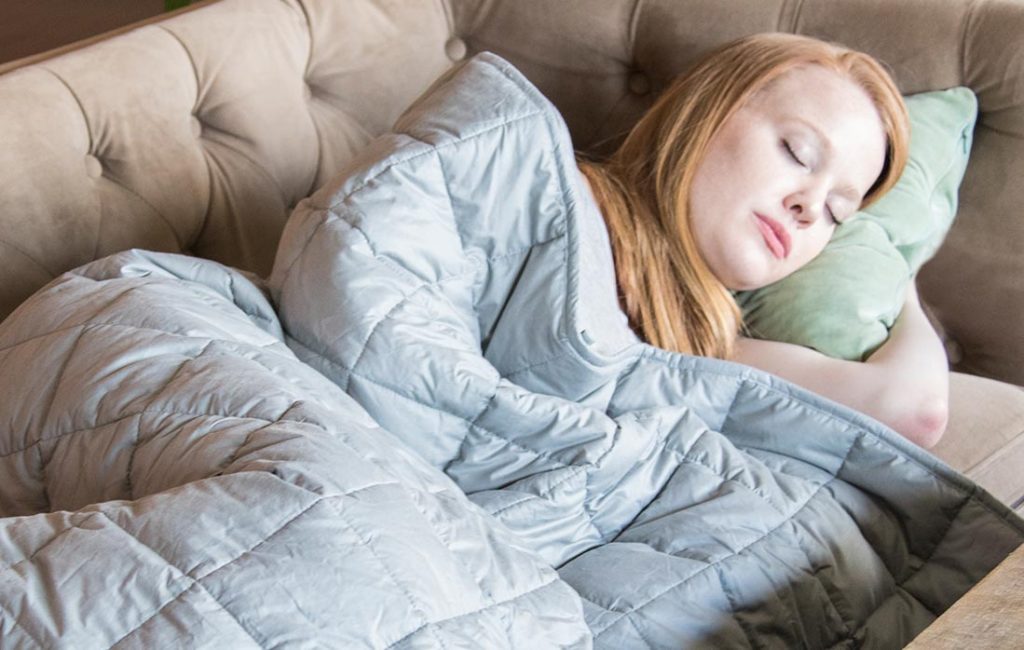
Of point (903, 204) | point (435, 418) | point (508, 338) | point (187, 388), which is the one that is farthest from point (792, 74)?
point (187, 388)

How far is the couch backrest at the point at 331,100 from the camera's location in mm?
1217

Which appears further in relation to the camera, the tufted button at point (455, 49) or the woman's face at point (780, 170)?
the tufted button at point (455, 49)

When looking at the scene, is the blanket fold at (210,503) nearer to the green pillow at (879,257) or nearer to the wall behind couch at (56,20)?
the green pillow at (879,257)

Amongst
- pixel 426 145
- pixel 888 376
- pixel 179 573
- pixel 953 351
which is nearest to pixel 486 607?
pixel 179 573

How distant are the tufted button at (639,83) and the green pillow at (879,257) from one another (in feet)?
0.98

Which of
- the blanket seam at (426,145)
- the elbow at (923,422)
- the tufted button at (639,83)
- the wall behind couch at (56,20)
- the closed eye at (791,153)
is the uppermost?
the blanket seam at (426,145)

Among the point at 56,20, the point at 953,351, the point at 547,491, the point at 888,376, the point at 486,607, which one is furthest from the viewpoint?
the point at 56,20

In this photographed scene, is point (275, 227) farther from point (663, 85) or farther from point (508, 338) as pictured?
point (663, 85)

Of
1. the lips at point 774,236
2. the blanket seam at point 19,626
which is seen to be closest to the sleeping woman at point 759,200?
the lips at point 774,236

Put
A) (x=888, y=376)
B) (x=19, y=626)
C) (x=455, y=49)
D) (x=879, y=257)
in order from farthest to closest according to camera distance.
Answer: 1. (x=455, y=49)
2. (x=879, y=257)
3. (x=888, y=376)
4. (x=19, y=626)

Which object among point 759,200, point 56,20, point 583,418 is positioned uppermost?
point 759,200

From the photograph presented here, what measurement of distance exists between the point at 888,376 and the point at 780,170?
243 millimetres

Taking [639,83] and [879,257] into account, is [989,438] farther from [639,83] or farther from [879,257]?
[639,83]

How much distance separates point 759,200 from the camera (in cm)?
133
